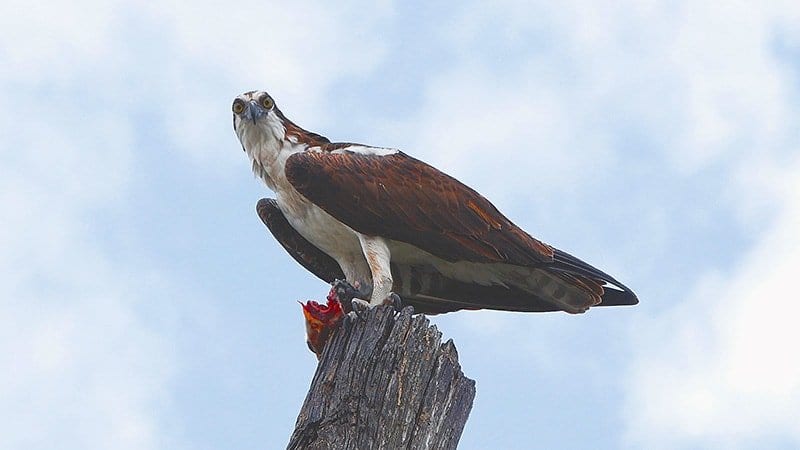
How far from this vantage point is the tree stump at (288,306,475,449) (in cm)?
516

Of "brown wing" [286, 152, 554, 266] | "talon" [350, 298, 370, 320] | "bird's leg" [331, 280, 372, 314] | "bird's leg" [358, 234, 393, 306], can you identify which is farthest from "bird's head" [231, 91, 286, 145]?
"talon" [350, 298, 370, 320]

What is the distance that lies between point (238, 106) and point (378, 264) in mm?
1636

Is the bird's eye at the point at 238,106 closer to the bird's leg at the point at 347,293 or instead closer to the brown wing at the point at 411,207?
the brown wing at the point at 411,207

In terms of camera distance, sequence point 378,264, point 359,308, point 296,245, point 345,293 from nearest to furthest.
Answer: point 359,308 → point 345,293 → point 378,264 → point 296,245

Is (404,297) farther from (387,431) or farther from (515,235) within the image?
(387,431)

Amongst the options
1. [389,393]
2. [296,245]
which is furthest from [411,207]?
[389,393]

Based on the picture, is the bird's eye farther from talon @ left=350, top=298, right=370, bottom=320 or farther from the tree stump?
the tree stump

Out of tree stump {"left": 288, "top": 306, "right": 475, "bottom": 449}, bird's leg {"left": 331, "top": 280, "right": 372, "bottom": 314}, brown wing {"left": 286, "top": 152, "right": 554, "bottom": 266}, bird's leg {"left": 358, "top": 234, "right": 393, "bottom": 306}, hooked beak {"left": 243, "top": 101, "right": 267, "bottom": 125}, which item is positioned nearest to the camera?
tree stump {"left": 288, "top": 306, "right": 475, "bottom": 449}

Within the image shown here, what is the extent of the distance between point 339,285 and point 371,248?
16.6 inches

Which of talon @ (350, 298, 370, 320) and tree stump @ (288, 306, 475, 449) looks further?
talon @ (350, 298, 370, 320)

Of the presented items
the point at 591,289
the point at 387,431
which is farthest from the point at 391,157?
the point at 387,431

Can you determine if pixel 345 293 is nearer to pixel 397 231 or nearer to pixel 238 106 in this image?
pixel 397 231

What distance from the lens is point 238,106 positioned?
26.4 ft

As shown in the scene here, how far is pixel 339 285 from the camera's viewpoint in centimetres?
707
